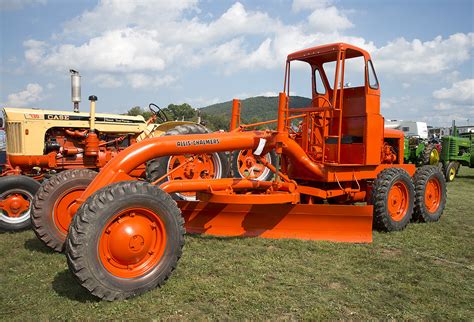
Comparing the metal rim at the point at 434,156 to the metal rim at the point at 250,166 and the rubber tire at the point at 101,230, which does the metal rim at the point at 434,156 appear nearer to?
the metal rim at the point at 250,166

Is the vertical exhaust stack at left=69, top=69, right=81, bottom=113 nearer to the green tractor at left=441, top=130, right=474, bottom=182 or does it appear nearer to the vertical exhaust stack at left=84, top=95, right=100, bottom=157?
the vertical exhaust stack at left=84, top=95, right=100, bottom=157

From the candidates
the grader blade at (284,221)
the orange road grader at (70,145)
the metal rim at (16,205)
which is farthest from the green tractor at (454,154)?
the metal rim at (16,205)

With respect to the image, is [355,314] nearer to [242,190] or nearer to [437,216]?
[242,190]

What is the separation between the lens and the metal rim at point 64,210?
4.80 metres

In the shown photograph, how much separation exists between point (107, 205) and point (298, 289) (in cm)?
187

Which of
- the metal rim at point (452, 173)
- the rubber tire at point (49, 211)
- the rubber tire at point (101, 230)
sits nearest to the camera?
the rubber tire at point (101, 230)

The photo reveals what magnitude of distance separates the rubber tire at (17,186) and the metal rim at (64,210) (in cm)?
142

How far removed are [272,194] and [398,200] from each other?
219 centimetres

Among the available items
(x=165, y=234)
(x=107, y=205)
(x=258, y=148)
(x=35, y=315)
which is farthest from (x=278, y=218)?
(x=35, y=315)

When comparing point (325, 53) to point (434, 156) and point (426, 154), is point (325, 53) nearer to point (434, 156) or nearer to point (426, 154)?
point (426, 154)

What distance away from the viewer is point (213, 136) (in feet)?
15.9

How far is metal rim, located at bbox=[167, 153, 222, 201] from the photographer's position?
23.7ft

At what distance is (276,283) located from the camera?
395cm

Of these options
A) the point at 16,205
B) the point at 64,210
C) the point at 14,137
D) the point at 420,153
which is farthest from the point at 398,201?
the point at 420,153
